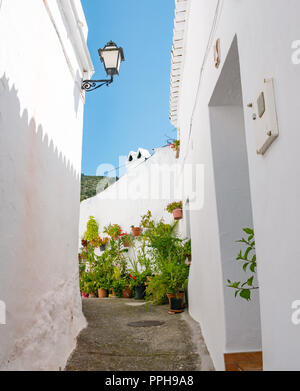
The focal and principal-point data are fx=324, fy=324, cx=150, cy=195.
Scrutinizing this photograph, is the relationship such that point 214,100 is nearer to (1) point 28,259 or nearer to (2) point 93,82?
(1) point 28,259

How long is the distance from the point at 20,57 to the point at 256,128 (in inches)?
79.4

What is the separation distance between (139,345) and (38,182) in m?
2.21

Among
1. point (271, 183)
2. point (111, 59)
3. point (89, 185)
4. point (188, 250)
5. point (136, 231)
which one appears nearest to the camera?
point (271, 183)

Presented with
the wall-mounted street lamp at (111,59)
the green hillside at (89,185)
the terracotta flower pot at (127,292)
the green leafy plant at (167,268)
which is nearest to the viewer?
the wall-mounted street lamp at (111,59)

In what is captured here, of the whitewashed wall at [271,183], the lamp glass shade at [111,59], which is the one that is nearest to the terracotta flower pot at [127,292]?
the lamp glass shade at [111,59]

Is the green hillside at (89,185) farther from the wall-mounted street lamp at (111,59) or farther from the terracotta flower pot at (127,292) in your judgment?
the wall-mounted street lamp at (111,59)

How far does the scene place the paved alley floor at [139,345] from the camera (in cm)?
319

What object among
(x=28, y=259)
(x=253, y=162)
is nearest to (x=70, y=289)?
(x=28, y=259)

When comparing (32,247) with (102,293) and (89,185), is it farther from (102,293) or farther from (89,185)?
(89,185)

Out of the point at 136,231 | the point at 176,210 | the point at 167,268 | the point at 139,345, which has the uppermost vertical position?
the point at 176,210

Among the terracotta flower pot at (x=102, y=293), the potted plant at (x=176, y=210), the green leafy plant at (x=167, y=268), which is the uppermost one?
the potted plant at (x=176, y=210)

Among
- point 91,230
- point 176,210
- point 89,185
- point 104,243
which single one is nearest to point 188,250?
point 176,210

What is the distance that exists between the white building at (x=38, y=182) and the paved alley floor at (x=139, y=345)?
0.72 feet

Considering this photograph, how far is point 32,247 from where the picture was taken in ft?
Result: 9.23
